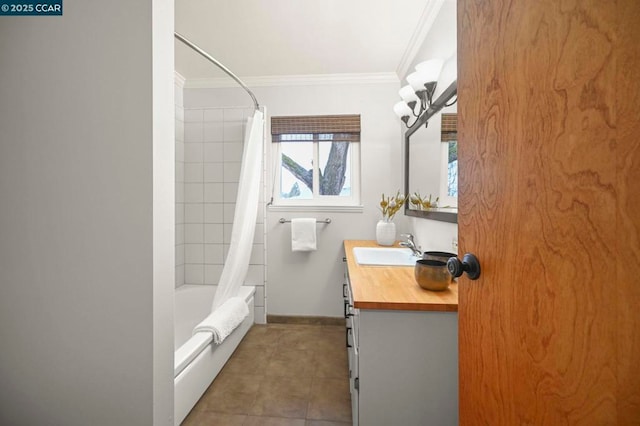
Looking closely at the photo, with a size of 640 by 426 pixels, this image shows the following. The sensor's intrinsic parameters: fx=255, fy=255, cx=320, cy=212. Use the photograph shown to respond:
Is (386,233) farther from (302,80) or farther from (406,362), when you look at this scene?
(302,80)

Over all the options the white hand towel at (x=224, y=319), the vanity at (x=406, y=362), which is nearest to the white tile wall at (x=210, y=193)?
the white hand towel at (x=224, y=319)

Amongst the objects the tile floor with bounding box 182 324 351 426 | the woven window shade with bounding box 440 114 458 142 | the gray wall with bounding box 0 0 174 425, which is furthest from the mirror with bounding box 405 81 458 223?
the gray wall with bounding box 0 0 174 425

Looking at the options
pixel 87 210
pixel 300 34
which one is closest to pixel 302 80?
pixel 300 34

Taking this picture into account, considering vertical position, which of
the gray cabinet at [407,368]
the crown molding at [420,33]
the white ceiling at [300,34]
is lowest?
the gray cabinet at [407,368]

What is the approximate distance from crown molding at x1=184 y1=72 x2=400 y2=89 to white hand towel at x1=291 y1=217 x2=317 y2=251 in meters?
1.36

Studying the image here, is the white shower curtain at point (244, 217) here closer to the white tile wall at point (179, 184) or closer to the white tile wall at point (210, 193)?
the white tile wall at point (210, 193)

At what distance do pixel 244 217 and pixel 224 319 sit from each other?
0.78 meters

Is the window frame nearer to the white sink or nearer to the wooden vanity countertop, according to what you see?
the white sink

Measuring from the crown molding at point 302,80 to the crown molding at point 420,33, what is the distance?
0.59 feet

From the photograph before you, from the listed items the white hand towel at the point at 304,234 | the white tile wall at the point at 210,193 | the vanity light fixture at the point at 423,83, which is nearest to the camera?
the vanity light fixture at the point at 423,83

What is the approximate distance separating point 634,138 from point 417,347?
0.94 metres

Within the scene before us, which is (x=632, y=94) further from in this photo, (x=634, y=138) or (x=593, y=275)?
(x=593, y=275)

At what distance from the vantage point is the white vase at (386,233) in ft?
7.42

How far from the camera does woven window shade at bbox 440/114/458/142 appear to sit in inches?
54.3
